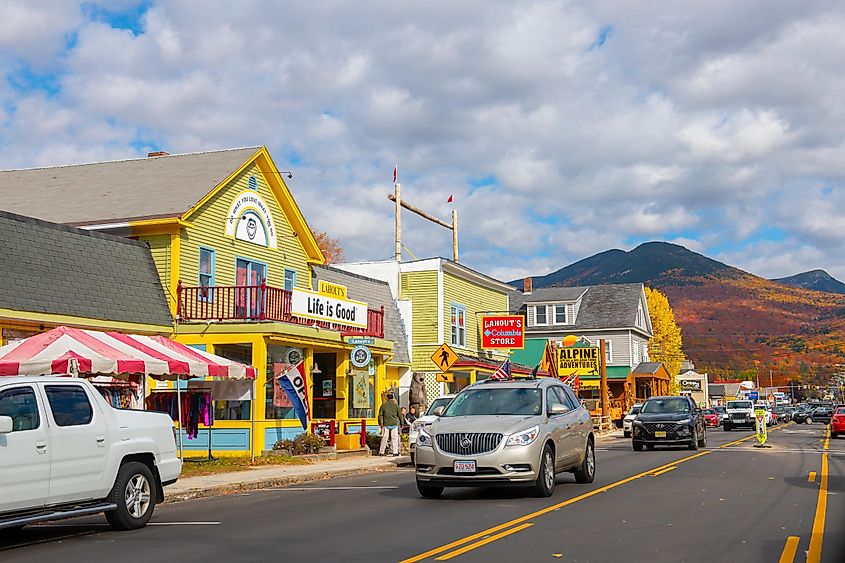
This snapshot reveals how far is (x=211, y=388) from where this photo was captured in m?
23.1

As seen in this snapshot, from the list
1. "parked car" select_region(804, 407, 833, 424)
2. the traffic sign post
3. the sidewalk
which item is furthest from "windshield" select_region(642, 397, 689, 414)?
→ "parked car" select_region(804, 407, 833, 424)

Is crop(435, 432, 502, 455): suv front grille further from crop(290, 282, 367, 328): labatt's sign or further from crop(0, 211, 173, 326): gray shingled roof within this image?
crop(290, 282, 367, 328): labatt's sign

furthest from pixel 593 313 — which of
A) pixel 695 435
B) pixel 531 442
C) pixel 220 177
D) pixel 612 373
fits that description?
pixel 531 442

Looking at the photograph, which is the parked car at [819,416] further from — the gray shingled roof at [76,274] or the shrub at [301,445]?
the gray shingled roof at [76,274]

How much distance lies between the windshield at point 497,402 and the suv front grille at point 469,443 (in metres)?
1.05

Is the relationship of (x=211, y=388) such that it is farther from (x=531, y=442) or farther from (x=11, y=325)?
(x=531, y=442)

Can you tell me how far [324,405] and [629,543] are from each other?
858 inches

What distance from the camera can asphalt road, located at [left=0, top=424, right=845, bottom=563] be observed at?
9.79 meters

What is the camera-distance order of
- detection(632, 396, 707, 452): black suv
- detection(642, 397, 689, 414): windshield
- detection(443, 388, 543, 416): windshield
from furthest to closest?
detection(642, 397, 689, 414): windshield, detection(632, 396, 707, 452): black suv, detection(443, 388, 543, 416): windshield

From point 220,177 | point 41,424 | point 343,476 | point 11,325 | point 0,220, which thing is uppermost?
point 220,177

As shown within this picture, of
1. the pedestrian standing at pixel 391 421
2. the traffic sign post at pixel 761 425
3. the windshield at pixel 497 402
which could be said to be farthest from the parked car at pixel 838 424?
the windshield at pixel 497 402

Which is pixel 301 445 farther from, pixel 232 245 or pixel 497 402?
pixel 497 402

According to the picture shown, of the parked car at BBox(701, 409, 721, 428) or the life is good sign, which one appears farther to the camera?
the parked car at BBox(701, 409, 721, 428)

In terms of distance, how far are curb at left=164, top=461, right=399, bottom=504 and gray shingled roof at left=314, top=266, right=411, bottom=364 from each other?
12.7m
